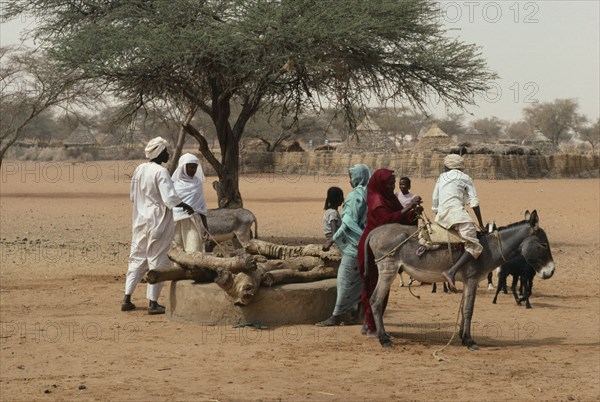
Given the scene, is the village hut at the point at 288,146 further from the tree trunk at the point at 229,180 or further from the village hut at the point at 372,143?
the tree trunk at the point at 229,180

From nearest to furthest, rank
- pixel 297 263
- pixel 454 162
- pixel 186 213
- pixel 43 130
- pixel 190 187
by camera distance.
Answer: pixel 454 162
pixel 297 263
pixel 186 213
pixel 190 187
pixel 43 130

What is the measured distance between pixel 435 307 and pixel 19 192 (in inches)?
1133

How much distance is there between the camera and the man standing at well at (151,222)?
1044 cm

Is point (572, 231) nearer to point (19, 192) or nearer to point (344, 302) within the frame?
point (344, 302)

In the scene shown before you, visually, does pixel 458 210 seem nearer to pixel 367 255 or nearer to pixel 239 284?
pixel 367 255

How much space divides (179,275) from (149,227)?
31.1 inches

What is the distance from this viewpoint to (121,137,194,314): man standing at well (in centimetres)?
1044

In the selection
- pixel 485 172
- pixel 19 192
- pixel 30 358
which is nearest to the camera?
pixel 30 358

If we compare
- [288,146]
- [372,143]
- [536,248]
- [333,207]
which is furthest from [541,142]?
[536,248]

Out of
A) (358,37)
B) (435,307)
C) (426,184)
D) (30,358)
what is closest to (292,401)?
(30,358)

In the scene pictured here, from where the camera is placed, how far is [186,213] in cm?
1090

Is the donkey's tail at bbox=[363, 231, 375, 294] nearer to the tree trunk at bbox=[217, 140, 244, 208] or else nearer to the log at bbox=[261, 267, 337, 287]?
the log at bbox=[261, 267, 337, 287]

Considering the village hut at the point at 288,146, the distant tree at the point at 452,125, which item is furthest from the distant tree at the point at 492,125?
the village hut at the point at 288,146

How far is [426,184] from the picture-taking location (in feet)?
126
